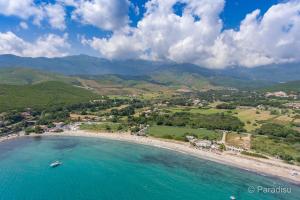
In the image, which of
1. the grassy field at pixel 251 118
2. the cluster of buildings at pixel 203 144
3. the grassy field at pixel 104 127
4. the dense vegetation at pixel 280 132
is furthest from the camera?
the grassy field at pixel 251 118

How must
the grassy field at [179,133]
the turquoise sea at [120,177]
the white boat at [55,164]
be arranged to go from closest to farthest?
1. the turquoise sea at [120,177]
2. the white boat at [55,164]
3. the grassy field at [179,133]

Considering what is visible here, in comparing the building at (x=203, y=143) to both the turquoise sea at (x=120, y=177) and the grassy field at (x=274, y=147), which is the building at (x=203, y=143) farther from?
the grassy field at (x=274, y=147)

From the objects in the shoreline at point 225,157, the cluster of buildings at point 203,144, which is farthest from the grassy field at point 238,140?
the shoreline at point 225,157

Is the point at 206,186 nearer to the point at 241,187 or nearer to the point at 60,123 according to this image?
the point at 241,187

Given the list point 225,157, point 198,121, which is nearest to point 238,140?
point 225,157

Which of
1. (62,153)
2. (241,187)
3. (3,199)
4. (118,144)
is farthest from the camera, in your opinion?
(118,144)

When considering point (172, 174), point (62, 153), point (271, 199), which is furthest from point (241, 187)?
point (62, 153)

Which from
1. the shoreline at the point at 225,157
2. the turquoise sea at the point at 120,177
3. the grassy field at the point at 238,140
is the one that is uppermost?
the grassy field at the point at 238,140

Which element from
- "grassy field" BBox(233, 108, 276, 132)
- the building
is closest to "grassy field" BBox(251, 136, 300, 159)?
the building
